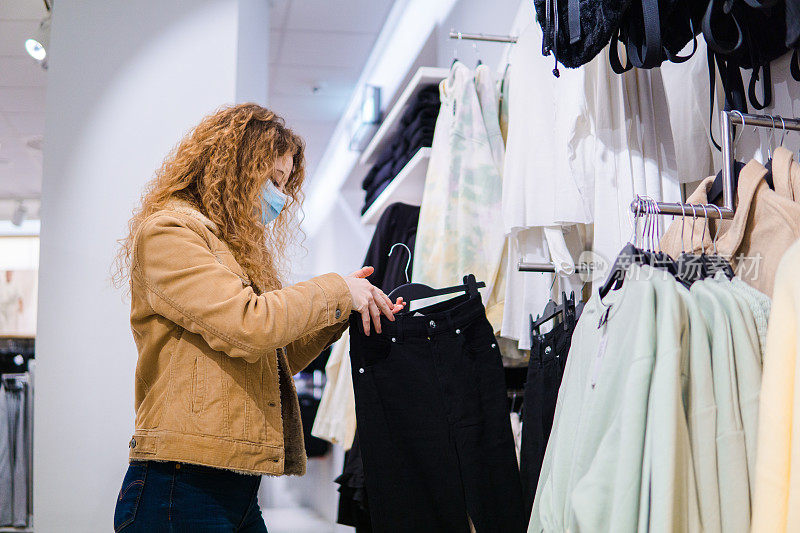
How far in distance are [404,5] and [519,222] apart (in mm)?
2421

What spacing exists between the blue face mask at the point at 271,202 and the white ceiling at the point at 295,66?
7.89ft

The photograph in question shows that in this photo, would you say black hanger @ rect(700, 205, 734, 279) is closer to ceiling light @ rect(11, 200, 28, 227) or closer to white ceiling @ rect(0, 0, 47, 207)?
white ceiling @ rect(0, 0, 47, 207)

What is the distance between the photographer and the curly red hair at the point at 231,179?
5.45 feet

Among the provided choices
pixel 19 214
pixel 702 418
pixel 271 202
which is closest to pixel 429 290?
pixel 271 202

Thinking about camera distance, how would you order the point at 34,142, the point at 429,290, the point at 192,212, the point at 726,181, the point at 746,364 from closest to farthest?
the point at 746,364 < the point at 726,181 < the point at 192,212 < the point at 429,290 < the point at 34,142

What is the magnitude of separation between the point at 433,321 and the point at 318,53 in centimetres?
324

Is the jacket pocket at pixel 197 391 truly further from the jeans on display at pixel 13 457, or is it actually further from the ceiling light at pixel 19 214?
the ceiling light at pixel 19 214

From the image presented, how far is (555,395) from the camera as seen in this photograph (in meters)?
1.73

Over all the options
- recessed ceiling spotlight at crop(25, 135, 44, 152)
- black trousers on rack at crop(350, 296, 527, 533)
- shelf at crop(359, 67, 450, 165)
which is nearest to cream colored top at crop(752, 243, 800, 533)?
black trousers on rack at crop(350, 296, 527, 533)

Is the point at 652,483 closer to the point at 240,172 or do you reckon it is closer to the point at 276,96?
the point at 240,172

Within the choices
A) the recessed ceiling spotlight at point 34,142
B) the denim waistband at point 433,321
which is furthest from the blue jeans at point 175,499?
the recessed ceiling spotlight at point 34,142

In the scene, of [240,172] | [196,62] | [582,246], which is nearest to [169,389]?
[240,172]

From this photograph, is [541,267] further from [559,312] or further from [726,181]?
[726,181]

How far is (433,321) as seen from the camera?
5.75ft
